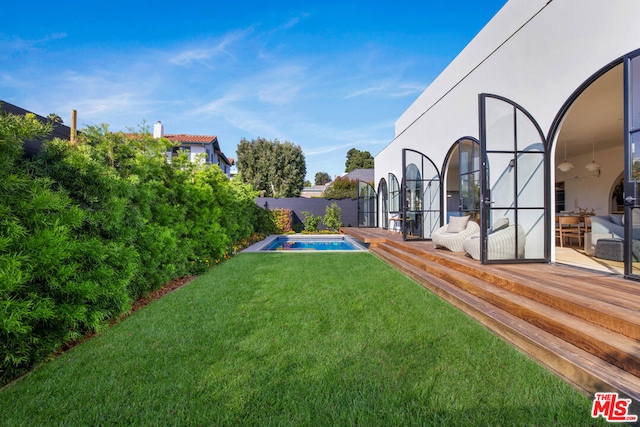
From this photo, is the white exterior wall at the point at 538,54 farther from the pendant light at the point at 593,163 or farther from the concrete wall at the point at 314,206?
the concrete wall at the point at 314,206

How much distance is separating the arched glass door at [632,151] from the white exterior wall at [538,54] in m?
0.35

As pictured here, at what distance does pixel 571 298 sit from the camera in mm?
2775

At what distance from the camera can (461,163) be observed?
691 cm

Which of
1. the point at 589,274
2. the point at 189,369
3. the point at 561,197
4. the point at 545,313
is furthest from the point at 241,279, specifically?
the point at 561,197

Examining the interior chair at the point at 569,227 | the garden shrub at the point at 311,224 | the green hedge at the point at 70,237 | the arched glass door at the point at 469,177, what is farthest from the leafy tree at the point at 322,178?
the green hedge at the point at 70,237

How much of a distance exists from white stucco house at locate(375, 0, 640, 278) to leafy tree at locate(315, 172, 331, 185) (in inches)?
2181

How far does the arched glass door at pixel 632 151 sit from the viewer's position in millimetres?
3215

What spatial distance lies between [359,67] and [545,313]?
491 inches

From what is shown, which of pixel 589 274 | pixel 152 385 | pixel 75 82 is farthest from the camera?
pixel 75 82

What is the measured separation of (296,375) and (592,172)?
39.6 feet

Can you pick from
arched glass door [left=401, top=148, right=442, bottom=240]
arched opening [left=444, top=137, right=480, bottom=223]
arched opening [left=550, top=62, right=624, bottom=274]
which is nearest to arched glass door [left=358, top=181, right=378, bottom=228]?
arched glass door [left=401, top=148, right=442, bottom=240]

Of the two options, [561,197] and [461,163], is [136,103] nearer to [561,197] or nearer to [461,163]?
[461,163]

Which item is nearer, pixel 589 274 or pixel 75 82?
pixel 589 274

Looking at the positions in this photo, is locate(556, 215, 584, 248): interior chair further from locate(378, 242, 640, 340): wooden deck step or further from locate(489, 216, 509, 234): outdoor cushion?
locate(378, 242, 640, 340): wooden deck step
